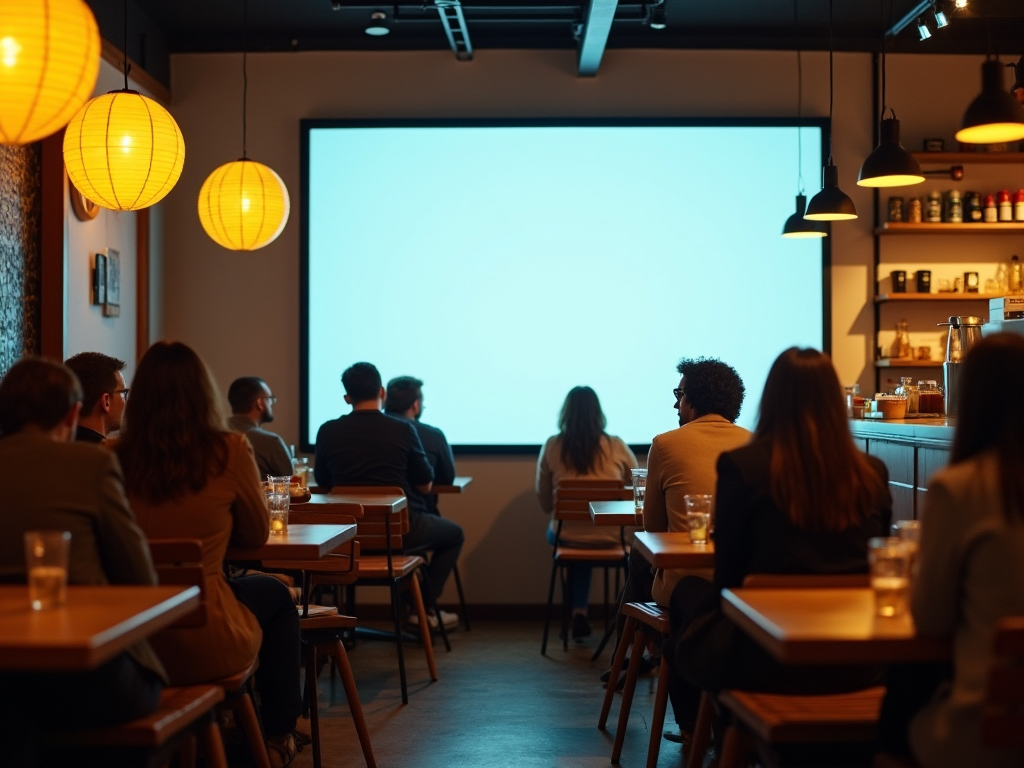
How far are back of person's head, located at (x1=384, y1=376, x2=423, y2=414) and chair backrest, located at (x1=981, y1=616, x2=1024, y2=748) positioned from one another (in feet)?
14.5

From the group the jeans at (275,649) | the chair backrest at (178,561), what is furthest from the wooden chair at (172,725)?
the jeans at (275,649)

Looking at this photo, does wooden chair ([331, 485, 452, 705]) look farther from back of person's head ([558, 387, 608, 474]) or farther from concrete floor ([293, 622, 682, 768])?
back of person's head ([558, 387, 608, 474])

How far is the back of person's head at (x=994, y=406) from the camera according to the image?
5.97 ft

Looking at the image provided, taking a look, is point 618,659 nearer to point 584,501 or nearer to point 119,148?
point 584,501

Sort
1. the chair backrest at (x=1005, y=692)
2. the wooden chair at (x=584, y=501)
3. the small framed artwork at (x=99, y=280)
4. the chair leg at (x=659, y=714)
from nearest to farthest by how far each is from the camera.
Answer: the chair backrest at (x=1005, y=692)
the chair leg at (x=659, y=714)
the wooden chair at (x=584, y=501)
the small framed artwork at (x=99, y=280)

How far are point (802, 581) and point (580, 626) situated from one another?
3.65m

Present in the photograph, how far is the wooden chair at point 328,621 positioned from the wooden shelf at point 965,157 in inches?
166

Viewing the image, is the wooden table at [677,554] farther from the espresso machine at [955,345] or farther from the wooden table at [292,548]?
the espresso machine at [955,345]

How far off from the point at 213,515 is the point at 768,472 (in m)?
1.37

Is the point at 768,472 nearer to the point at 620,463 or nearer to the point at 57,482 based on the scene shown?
the point at 57,482

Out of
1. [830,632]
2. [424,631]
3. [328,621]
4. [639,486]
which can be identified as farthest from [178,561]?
[424,631]

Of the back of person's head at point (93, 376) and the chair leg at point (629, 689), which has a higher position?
the back of person's head at point (93, 376)

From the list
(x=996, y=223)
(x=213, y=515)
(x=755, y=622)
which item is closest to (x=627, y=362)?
(x=996, y=223)

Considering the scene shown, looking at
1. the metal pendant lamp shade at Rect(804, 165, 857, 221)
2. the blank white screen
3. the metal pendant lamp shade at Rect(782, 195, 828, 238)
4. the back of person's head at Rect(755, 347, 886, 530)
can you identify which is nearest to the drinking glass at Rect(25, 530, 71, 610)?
the back of person's head at Rect(755, 347, 886, 530)
